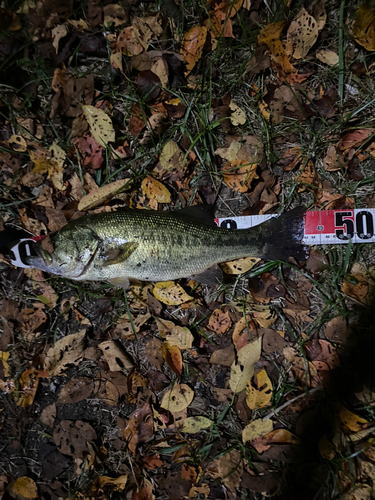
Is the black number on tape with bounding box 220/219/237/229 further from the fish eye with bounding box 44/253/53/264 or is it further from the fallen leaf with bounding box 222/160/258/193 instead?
the fish eye with bounding box 44/253/53/264

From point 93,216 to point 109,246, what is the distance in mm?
327

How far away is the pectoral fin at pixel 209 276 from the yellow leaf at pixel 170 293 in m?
0.24

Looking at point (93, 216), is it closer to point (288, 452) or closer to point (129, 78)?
point (129, 78)

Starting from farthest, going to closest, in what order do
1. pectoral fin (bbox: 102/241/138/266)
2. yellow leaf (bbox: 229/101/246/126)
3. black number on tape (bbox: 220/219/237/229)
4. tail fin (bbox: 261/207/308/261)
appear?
black number on tape (bbox: 220/219/237/229) < yellow leaf (bbox: 229/101/246/126) < tail fin (bbox: 261/207/308/261) < pectoral fin (bbox: 102/241/138/266)

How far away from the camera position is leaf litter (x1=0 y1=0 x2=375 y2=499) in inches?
113

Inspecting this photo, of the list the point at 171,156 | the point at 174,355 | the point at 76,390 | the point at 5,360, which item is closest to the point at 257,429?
the point at 174,355

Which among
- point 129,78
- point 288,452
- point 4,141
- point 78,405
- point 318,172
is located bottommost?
point 288,452

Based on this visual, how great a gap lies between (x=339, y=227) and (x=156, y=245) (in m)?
1.80

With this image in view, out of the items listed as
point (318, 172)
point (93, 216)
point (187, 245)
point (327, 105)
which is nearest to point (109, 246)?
point (93, 216)

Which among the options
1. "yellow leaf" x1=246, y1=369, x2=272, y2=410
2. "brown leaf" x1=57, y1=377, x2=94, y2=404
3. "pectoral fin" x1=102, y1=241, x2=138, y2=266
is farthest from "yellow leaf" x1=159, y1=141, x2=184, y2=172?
"brown leaf" x1=57, y1=377, x2=94, y2=404

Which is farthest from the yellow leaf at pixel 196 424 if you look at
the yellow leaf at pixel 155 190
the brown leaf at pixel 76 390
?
the yellow leaf at pixel 155 190

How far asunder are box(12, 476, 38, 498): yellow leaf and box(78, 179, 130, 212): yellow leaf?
2.95 metres

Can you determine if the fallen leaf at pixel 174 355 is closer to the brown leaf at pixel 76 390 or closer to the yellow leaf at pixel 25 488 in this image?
the brown leaf at pixel 76 390

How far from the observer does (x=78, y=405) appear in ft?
10.4
